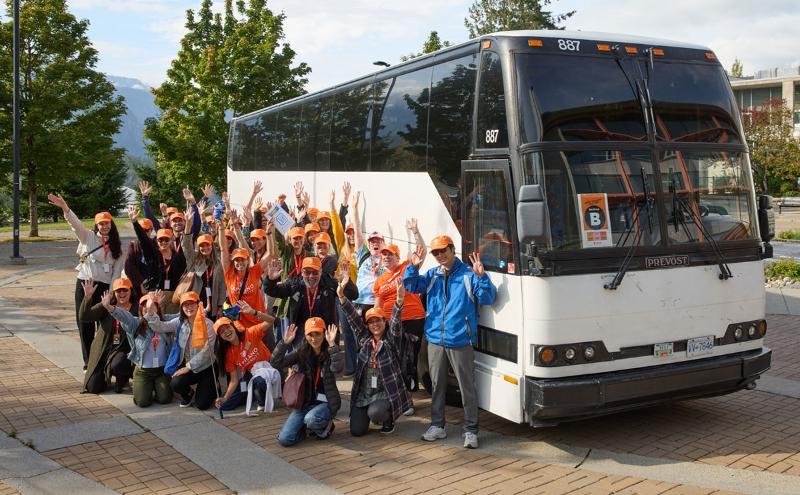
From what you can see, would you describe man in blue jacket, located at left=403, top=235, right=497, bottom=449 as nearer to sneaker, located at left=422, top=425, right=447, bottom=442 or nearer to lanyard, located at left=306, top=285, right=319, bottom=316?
sneaker, located at left=422, top=425, right=447, bottom=442

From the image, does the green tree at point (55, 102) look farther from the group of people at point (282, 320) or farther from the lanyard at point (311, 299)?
the lanyard at point (311, 299)

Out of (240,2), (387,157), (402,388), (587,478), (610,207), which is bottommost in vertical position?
(587,478)

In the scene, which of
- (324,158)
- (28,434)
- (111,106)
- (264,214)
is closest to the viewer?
(28,434)

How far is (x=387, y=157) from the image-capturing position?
862 cm

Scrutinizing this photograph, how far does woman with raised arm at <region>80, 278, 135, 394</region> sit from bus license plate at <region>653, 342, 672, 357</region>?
17.6ft

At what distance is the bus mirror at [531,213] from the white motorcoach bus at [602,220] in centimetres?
1

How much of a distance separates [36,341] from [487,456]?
7.43 m

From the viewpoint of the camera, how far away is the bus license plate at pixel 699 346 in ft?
20.3

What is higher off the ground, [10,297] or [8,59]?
[8,59]

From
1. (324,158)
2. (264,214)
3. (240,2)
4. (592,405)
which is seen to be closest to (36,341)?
(264,214)

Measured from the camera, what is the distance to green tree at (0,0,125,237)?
23906 millimetres

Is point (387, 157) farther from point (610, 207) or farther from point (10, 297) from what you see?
point (10, 297)

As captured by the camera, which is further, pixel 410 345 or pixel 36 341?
pixel 36 341

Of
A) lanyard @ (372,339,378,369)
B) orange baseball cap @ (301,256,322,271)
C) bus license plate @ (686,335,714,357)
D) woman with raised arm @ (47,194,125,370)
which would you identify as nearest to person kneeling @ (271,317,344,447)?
lanyard @ (372,339,378,369)
